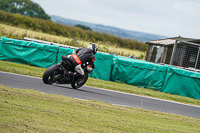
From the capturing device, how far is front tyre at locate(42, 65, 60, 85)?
404 inches

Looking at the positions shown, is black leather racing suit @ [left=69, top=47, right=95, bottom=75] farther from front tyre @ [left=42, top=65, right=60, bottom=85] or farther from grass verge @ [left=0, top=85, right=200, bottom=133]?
grass verge @ [left=0, top=85, right=200, bottom=133]

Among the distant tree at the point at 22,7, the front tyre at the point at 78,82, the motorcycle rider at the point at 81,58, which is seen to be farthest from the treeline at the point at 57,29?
the distant tree at the point at 22,7

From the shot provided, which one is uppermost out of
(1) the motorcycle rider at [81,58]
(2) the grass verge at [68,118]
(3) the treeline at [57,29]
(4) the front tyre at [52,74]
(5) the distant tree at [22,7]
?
(5) the distant tree at [22,7]

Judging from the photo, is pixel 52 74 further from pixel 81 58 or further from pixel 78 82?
pixel 78 82

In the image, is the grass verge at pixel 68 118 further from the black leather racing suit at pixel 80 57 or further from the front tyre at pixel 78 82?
the front tyre at pixel 78 82

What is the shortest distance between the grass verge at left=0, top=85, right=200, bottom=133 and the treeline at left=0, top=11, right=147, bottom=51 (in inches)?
1259

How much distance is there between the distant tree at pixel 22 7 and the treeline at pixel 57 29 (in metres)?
42.9

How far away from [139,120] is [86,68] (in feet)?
12.9

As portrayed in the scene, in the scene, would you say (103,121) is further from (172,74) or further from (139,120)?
(172,74)

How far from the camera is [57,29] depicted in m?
49.1

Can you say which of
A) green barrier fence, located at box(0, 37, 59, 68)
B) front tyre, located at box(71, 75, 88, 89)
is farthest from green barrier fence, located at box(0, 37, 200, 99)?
front tyre, located at box(71, 75, 88, 89)

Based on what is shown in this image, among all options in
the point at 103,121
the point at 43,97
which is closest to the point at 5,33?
the point at 43,97

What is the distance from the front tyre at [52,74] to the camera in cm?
1027

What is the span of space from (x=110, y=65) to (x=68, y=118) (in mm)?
11371
